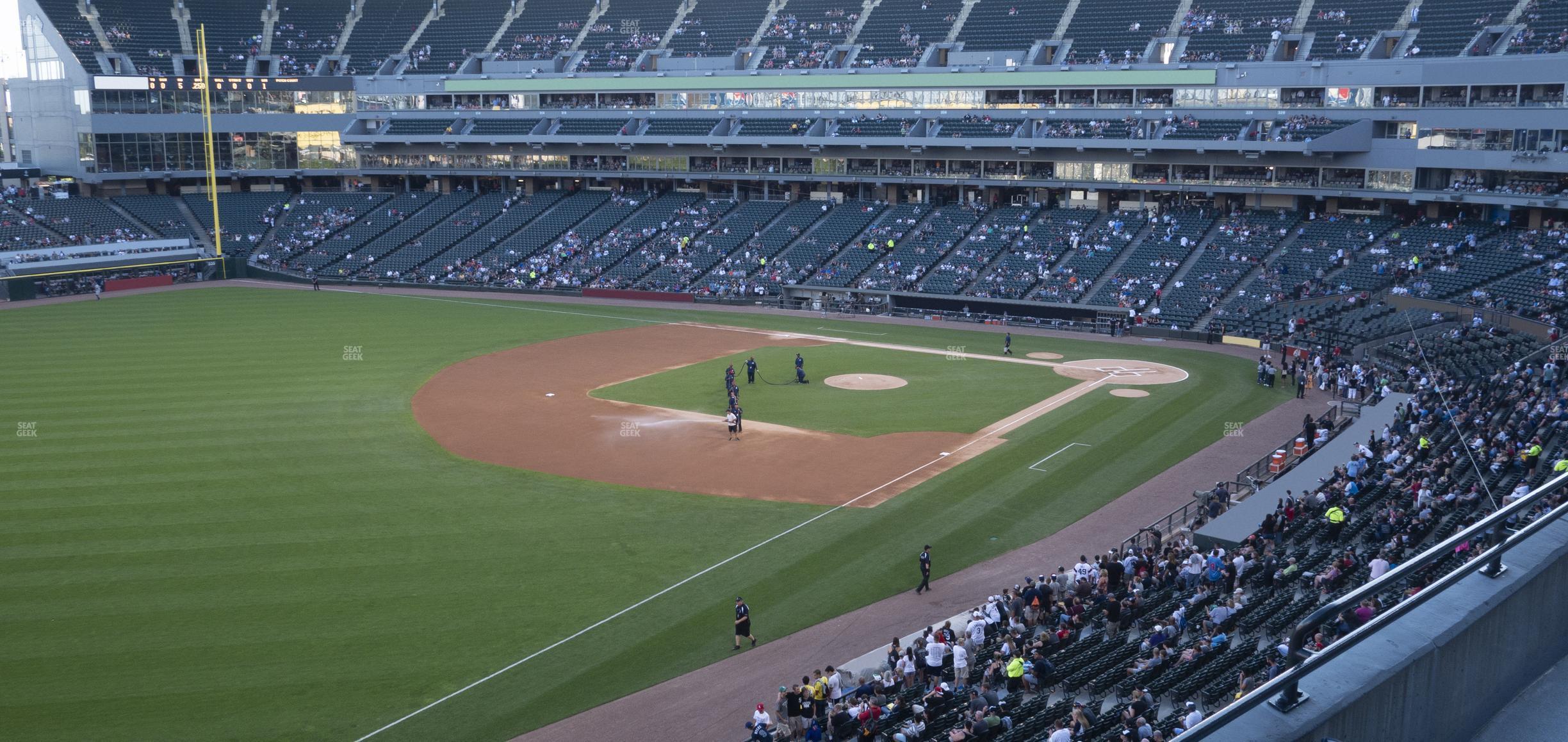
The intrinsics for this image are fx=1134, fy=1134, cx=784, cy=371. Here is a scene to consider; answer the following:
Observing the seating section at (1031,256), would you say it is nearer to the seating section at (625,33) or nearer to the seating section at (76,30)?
the seating section at (625,33)

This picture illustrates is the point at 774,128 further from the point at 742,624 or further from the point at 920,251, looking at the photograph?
the point at 742,624

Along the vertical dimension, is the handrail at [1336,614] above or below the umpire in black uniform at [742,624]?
above

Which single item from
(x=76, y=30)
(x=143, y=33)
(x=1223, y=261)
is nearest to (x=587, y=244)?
(x=143, y=33)

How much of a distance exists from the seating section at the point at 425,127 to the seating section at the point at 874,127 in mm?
31654

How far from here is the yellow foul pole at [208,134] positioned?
79625 mm

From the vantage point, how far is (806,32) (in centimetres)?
8188

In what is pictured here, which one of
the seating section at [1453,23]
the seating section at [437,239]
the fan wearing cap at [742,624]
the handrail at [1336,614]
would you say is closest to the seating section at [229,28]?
the seating section at [437,239]

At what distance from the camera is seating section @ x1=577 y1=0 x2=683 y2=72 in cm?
8606

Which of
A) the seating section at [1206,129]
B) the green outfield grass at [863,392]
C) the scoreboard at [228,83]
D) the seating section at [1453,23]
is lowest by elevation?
the green outfield grass at [863,392]

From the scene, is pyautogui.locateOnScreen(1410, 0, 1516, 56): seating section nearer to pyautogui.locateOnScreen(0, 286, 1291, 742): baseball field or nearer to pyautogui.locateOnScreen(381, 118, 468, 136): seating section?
pyautogui.locateOnScreen(0, 286, 1291, 742): baseball field

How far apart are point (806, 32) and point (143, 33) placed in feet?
168

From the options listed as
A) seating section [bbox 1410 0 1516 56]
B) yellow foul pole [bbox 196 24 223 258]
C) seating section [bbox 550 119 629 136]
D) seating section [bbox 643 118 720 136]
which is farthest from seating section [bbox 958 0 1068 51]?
yellow foul pole [bbox 196 24 223 258]

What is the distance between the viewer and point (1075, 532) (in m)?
28.1

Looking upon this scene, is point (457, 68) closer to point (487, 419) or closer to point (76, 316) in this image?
point (76, 316)
